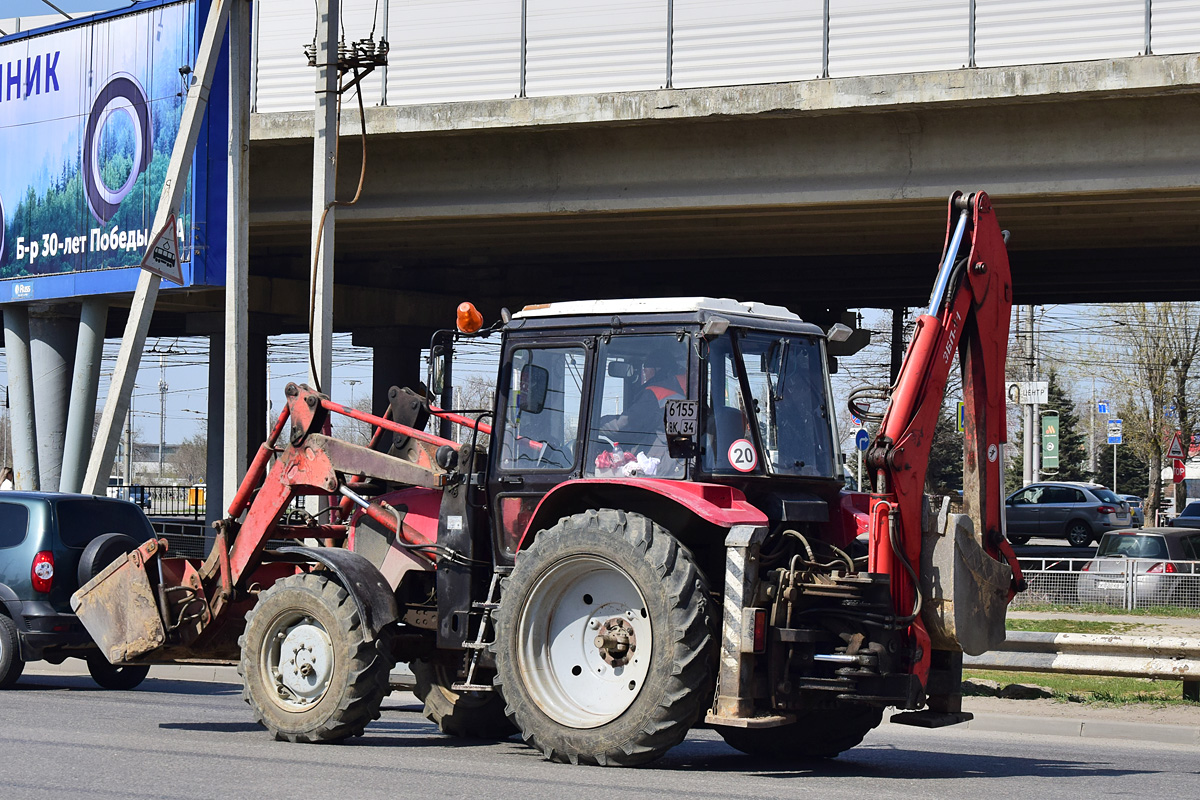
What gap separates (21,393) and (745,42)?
14.6 m

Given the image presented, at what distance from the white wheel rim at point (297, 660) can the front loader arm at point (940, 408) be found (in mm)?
3546

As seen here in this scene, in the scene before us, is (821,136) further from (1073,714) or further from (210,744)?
(210,744)

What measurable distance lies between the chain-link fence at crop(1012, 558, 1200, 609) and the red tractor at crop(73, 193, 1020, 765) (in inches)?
549

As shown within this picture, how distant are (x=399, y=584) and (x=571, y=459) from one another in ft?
5.63

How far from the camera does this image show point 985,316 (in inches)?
365

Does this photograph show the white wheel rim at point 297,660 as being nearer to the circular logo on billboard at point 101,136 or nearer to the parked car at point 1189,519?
the circular logo on billboard at point 101,136

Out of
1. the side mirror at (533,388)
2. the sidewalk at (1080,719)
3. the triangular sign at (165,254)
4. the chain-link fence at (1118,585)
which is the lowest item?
the sidewalk at (1080,719)

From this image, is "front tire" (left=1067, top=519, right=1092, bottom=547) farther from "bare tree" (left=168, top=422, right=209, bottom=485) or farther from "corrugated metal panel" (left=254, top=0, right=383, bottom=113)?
"bare tree" (left=168, top=422, right=209, bottom=485)

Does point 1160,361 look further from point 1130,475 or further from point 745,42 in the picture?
point 745,42

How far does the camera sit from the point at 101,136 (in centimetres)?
2353

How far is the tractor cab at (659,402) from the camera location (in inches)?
338

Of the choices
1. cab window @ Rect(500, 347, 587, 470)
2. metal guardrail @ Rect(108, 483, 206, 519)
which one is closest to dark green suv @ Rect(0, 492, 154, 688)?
cab window @ Rect(500, 347, 587, 470)

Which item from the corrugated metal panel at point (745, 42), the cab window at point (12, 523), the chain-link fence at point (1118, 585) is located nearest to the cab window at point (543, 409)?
the cab window at point (12, 523)

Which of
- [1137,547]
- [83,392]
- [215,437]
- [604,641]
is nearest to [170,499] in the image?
[215,437]
